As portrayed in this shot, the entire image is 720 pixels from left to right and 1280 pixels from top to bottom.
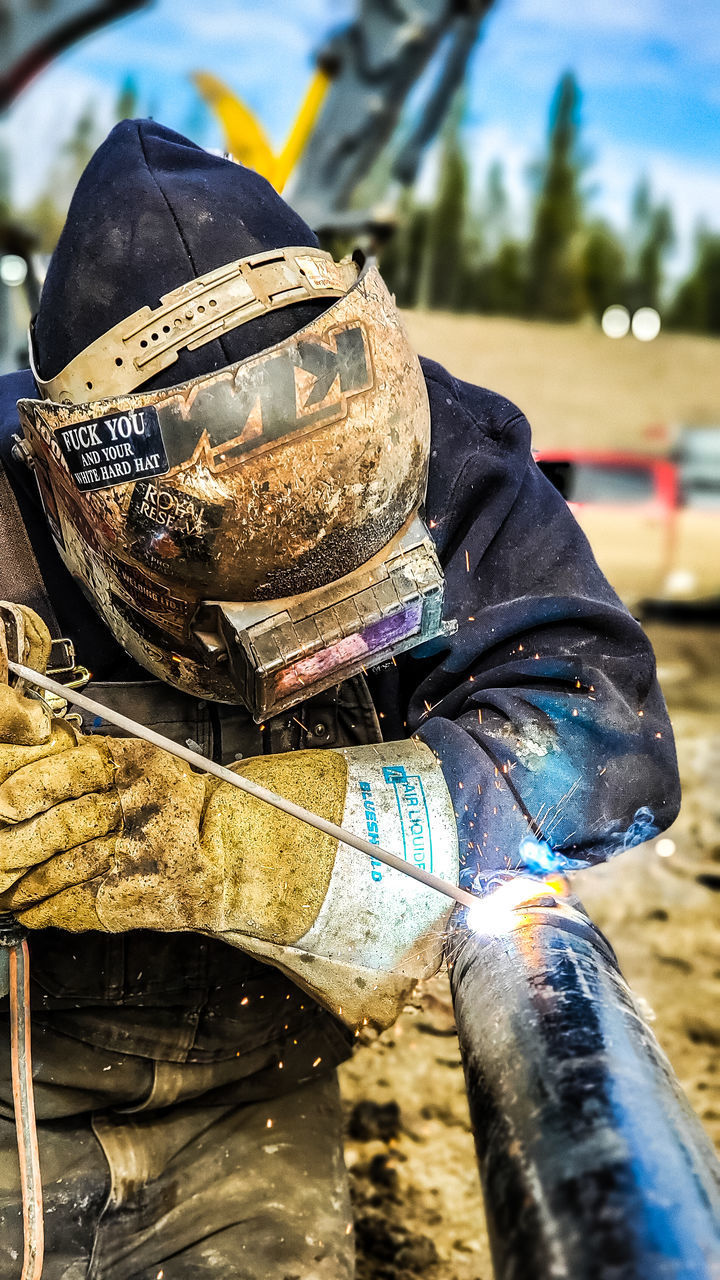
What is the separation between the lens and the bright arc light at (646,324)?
13366mm

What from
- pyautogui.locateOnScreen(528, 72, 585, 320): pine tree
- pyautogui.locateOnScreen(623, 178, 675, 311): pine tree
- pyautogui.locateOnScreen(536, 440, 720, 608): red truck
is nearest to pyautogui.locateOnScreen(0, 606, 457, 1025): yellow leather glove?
pyautogui.locateOnScreen(536, 440, 720, 608): red truck

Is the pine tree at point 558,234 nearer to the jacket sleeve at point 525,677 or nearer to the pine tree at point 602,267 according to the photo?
the pine tree at point 602,267

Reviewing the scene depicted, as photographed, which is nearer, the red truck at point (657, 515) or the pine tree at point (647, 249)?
the red truck at point (657, 515)

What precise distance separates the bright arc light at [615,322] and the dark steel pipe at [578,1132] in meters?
13.1

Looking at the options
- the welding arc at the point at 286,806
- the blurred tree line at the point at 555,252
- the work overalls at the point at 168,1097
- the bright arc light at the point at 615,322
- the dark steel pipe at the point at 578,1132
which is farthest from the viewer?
the bright arc light at the point at 615,322

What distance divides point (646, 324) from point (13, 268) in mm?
11450

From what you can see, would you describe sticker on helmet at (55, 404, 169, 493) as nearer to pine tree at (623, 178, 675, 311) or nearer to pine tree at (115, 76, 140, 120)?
pine tree at (115, 76, 140, 120)

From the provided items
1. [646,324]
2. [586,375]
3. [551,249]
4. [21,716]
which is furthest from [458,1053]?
[551,249]

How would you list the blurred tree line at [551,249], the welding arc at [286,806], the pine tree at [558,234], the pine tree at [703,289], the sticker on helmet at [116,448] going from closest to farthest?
the welding arc at [286,806]
the sticker on helmet at [116,448]
the blurred tree line at [551,249]
the pine tree at [558,234]
the pine tree at [703,289]

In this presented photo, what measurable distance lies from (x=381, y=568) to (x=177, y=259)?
0.50m

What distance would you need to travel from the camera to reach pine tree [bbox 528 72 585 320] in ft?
42.6

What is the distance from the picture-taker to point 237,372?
1.29m

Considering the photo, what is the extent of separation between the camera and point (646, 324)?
13602mm

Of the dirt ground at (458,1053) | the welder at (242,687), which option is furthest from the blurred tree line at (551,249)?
the welder at (242,687)
